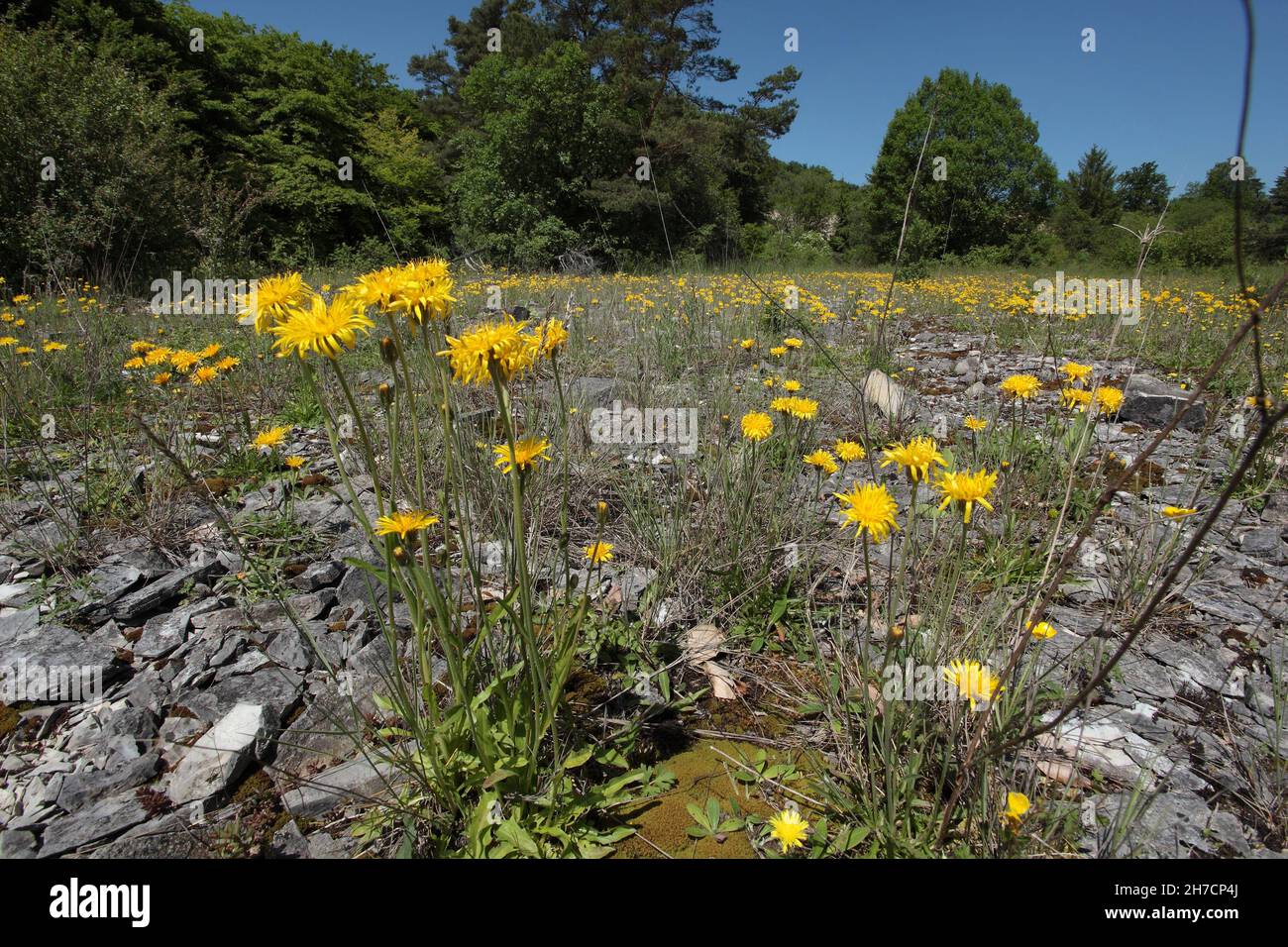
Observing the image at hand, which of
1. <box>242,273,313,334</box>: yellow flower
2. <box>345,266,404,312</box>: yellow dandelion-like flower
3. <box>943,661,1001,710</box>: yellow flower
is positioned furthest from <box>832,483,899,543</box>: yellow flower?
<box>242,273,313,334</box>: yellow flower

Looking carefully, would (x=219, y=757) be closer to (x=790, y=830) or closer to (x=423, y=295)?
(x=423, y=295)

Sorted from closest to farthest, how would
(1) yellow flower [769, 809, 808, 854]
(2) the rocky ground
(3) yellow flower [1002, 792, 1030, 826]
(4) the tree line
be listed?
(3) yellow flower [1002, 792, 1030, 826]
(1) yellow flower [769, 809, 808, 854]
(2) the rocky ground
(4) the tree line

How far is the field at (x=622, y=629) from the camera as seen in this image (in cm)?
120

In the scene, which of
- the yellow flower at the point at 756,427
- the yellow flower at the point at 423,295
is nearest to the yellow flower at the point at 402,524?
the yellow flower at the point at 423,295

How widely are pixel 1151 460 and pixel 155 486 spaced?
188 inches

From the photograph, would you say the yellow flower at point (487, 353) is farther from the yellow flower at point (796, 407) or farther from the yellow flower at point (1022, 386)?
the yellow flower at point (1022, 386)

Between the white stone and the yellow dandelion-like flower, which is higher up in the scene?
the yellow dandelion-like flower

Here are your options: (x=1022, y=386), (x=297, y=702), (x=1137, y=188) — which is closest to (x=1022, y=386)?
(x=1022, y=386)

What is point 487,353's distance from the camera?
110 centimetres

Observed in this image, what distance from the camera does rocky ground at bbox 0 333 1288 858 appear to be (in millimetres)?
1298

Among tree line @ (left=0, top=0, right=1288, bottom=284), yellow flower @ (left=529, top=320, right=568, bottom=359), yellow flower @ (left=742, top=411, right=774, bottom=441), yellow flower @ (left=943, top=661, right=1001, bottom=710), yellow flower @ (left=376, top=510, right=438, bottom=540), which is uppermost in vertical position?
tree line @ (left=0, top=0, right=1288, bottom=284)

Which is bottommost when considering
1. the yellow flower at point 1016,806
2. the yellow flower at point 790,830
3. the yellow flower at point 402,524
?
the yellow flower at point 790,830

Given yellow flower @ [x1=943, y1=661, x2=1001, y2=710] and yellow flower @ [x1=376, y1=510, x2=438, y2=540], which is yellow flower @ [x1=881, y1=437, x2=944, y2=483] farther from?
yellow flower @ [x1=376, y1=510, x2=438, y2=540]

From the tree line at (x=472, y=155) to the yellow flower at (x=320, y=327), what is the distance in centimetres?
879
